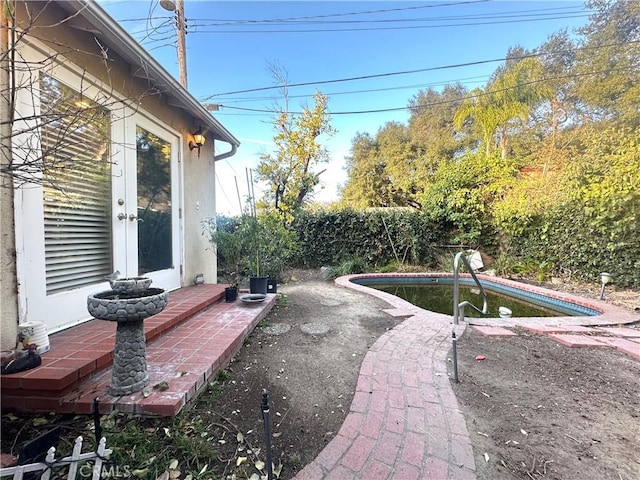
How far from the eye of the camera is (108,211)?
2691 millimetres

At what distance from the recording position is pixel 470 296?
570 cm

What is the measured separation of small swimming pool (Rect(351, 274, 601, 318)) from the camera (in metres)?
4.54

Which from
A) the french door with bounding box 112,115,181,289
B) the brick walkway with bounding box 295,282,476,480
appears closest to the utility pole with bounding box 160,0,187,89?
the french door with bounding box 112,115,181,289

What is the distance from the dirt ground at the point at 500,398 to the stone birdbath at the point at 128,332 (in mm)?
519

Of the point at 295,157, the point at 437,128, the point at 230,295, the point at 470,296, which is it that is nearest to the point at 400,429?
the point at 230,295

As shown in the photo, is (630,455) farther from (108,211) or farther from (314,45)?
(314,45)

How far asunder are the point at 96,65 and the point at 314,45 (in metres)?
6.87

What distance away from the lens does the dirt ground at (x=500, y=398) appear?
55.6 inches

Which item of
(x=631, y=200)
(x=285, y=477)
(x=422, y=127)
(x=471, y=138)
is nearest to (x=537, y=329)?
(x=285, y=477)

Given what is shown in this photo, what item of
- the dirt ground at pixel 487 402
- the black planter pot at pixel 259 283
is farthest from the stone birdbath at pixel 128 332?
the black planter pot at pixel 259 283

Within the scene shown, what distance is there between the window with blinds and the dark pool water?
14.9 feet

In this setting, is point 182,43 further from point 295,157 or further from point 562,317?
point 562,317

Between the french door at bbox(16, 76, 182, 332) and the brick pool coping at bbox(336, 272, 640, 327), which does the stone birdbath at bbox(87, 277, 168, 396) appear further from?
the brick pool coping at bbox(336, 272, 640, 327)

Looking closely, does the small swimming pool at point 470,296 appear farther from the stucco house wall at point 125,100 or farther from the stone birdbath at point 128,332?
the stone birdbath at point 128,332
